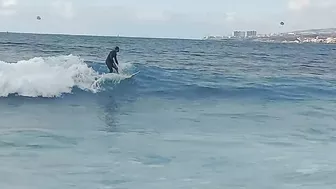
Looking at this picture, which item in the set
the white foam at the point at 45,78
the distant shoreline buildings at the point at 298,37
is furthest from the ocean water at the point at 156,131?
the distant shoreline buildings at the point at 298,37

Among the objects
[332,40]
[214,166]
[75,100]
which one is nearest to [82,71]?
[75,100]

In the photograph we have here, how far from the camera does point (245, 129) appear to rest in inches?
480

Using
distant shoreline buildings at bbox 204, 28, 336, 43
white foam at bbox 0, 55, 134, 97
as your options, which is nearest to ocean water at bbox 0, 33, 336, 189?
white foam at bbox 0, 55, 134, 97

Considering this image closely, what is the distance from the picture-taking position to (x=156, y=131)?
1183 cm

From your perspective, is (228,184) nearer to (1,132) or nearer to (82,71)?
(1,132)

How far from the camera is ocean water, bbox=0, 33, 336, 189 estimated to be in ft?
25.3

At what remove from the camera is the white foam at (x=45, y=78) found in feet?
56.7

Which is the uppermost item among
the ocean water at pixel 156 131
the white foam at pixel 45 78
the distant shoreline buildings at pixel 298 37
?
the distant shoreline buildings at pixel 298 37

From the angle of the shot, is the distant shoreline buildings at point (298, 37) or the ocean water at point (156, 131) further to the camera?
the distant shoreline buildings at point (298, 37)

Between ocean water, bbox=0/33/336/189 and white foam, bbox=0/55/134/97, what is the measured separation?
34 millimetres

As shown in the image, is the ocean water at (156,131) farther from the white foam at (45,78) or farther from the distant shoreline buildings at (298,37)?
the distant shoreline buildings at (298,37)

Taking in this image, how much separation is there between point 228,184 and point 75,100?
10.3 meters

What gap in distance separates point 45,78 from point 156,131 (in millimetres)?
7450

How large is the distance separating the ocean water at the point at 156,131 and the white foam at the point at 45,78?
0.11 feet
